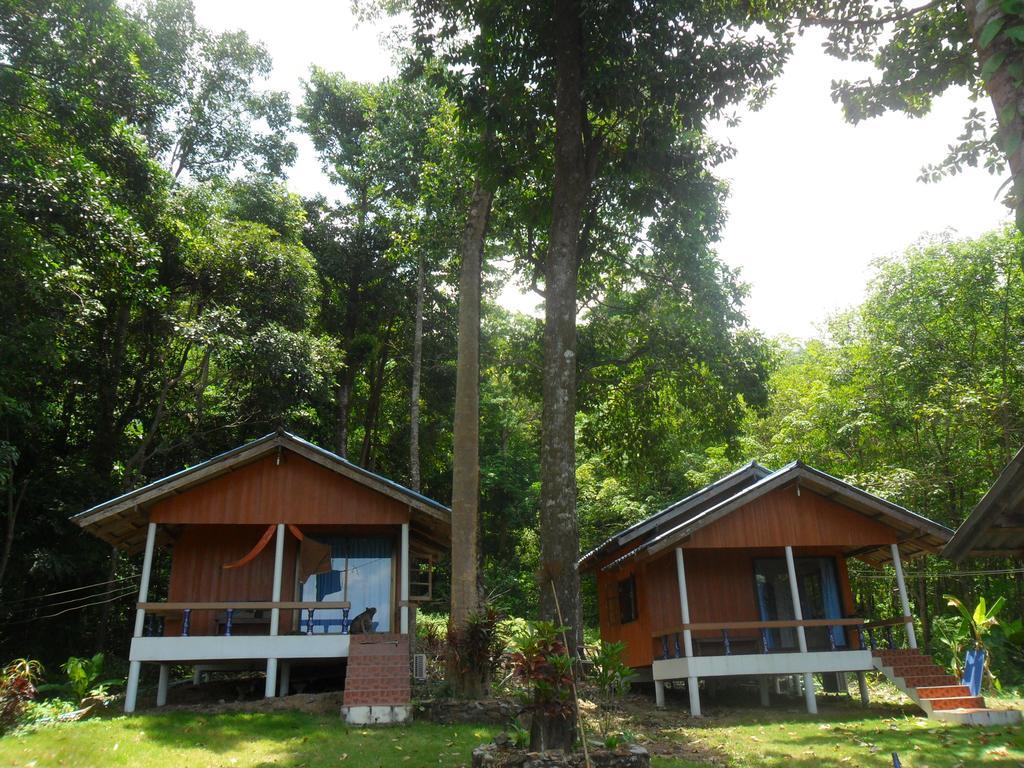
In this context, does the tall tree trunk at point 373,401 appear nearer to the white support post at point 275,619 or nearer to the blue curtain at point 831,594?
the white support post at point 275,619

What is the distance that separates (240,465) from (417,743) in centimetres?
701

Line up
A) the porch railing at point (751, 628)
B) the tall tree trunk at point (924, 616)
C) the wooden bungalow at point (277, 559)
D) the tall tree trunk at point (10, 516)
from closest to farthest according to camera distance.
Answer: the wooden bungalow at point (277, 559) < the porch railing at point (751, 628) < the tall tree trunk at point (10, 516) < the tall tree trunk at point (924, 616)

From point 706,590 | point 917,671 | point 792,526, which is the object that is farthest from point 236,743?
point 917,671

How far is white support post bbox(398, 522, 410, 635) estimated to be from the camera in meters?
14.8

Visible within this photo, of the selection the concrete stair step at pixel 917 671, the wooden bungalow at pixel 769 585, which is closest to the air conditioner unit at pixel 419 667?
the wooden bungalow at pixel 769 585

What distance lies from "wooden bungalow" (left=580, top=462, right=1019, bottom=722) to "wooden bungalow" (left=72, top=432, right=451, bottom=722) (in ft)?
16.3

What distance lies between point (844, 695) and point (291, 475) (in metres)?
12.7

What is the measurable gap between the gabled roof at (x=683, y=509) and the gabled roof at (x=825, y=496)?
2.31ft

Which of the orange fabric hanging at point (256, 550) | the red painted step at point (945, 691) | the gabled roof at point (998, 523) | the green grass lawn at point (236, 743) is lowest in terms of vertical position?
the green grass lawn at point (236, 743)

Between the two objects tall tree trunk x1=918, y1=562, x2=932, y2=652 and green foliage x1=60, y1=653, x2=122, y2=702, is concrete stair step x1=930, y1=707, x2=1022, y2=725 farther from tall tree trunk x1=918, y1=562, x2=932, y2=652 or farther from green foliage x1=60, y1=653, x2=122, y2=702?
green foliage x1=60, y1=653, x2=122, y2=702

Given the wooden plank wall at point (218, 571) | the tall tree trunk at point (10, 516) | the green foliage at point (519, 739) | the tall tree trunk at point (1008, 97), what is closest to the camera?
the tall tree trunk at point (1008, 97)

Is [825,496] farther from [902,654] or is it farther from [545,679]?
[545,679]

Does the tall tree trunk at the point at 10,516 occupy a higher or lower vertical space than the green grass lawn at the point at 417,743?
higher

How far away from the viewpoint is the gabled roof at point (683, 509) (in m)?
16.4
